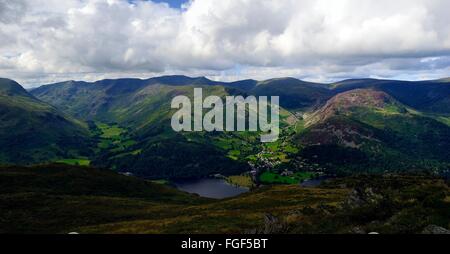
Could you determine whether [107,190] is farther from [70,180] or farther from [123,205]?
[123,205]

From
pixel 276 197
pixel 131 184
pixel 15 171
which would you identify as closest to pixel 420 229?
pixel 276 197
